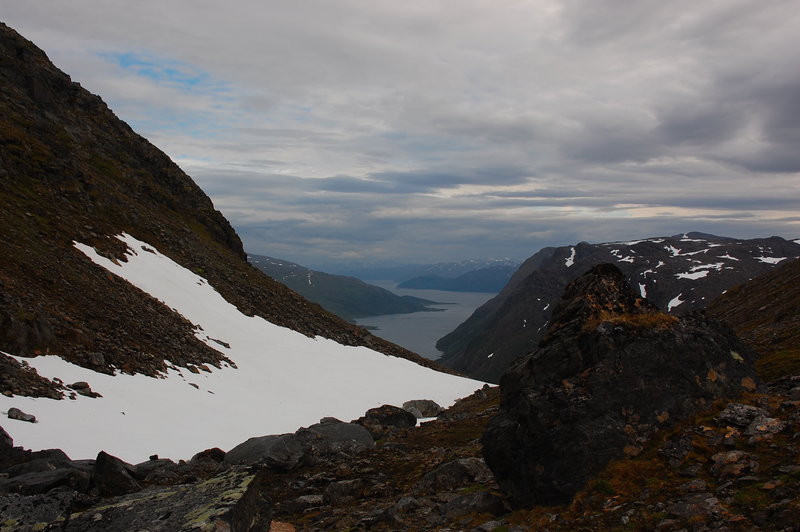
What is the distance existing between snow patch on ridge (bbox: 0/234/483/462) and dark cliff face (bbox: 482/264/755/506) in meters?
17.2

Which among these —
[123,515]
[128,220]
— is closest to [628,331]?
[123,515]

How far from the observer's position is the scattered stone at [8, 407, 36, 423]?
19.5 metres

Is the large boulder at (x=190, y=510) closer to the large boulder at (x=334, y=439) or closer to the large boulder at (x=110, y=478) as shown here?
the large boulder at (x=110, y=478)

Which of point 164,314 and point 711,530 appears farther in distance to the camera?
point 164,314

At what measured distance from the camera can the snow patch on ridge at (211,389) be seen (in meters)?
21.6

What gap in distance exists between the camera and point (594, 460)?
38.4 feet

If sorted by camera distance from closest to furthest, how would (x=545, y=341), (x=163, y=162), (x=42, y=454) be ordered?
(x=545, y=341) → (x=42, y=454) → (x=163, y=162)

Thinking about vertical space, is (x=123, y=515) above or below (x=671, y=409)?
below

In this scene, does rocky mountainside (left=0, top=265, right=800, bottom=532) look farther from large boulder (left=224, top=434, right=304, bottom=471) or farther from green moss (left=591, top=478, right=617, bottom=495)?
large boulder (left=224, top=434, right=304, bottom=471)

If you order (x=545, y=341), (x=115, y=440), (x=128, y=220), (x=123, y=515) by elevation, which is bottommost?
(x=115, y=440)

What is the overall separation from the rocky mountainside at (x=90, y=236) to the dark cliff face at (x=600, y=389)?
21.2 meters

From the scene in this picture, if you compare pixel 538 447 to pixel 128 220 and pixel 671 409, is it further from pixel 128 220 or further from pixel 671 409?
pixel 128 220

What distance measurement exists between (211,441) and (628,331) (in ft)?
70.6

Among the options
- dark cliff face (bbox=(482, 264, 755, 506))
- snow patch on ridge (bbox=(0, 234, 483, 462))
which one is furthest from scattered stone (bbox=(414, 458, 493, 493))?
snow patch on ridge (bbox=(0, 234, 483, 462))
